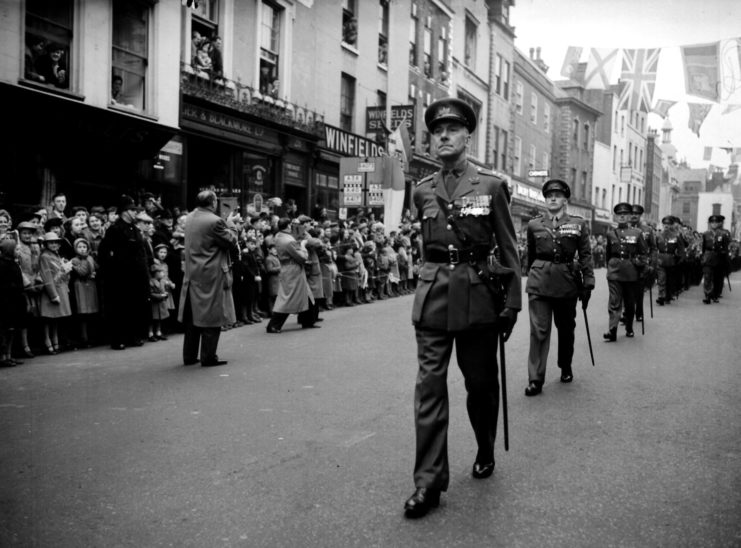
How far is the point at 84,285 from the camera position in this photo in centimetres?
969

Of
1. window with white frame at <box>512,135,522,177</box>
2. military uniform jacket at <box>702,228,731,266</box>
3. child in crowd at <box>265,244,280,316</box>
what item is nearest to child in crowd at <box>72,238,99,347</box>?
child in crowd at <box>265,244,280,316</box>

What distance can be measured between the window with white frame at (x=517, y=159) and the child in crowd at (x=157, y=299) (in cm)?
3566

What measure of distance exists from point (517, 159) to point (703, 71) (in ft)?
86.8

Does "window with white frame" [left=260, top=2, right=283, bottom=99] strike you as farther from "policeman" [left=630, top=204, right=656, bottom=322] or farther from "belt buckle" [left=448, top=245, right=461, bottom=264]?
"belt buckle" [left=448, top=245, right=461, bottom=264]

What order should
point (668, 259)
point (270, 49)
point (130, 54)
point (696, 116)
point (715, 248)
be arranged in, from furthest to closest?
1. point (696, 116)
2. point (270, 49)
3. point (715, 248)
4. point (668, 259)
5. point (130, 54)

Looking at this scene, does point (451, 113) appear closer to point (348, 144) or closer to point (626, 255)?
point (626, 255)

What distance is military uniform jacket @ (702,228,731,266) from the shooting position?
17.9 metres

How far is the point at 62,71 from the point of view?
13438mm

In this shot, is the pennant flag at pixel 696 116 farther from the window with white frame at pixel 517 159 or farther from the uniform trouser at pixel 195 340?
the window with white frame at pixel 517 159

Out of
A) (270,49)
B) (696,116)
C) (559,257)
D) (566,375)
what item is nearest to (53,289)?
(559,257)

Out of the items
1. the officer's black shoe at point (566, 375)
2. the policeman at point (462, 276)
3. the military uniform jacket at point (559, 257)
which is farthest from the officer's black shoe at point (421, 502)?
the officer's black shoe at point (566, 375)

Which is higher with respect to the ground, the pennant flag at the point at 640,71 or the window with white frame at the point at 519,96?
the window with white frame at the point at 519,96

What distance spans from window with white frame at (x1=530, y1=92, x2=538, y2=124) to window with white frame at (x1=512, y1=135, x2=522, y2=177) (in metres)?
3.19

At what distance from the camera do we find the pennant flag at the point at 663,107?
24927 millimetres
